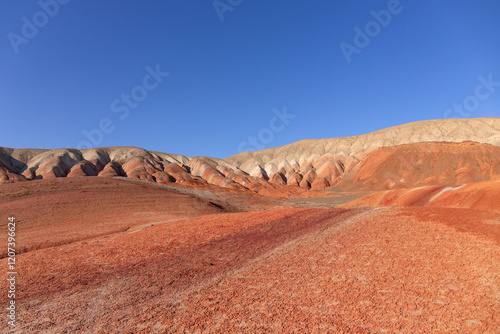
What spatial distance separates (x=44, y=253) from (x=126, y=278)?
5872mm

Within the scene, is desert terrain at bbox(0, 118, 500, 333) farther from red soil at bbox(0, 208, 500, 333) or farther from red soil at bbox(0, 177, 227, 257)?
red soil at bbox(0, 177, 227, 257)

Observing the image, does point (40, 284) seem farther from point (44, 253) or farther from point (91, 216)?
point (91, 216)

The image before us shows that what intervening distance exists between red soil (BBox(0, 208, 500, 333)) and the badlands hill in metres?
53.7

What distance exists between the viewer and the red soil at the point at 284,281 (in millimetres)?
5613

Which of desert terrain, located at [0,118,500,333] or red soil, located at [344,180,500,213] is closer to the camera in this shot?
desert terrain, located at [0,118,500,333]

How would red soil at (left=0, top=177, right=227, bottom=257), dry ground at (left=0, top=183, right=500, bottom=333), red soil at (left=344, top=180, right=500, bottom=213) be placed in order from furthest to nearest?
1. red soil at (left=344, top=180, right=500, bottom=213)
2. red soil at (left=0, top=177, right=227, bottom=257)
3. dry ground at (left=0, top=183, right=500, bottom=333)

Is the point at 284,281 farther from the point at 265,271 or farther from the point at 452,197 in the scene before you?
the point at 452,197

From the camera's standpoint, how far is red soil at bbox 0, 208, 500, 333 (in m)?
5.61

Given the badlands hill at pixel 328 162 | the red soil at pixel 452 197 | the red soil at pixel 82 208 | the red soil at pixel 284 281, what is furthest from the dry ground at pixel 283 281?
the badlands hill at pixel 328 162

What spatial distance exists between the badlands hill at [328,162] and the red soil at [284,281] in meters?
53.7

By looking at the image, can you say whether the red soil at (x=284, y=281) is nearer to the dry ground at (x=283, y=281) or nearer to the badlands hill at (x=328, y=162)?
the dry ground at (x=283, y=281)

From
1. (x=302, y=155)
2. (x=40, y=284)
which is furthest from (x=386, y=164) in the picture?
(x=40, y=284)

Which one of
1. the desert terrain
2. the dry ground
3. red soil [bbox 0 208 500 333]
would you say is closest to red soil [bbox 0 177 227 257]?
the desert terrain

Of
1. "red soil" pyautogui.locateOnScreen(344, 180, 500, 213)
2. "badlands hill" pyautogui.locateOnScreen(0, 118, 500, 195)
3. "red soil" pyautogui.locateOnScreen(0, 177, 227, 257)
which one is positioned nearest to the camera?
"red soil" pyautogui.locateOnScreen(0, 177, 227, 257)
